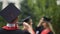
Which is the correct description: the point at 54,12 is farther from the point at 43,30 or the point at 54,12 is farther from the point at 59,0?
the point at 43,30

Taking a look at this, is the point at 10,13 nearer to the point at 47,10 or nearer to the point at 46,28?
the point at 46,28

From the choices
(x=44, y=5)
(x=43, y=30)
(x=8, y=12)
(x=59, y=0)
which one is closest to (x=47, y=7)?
(x=44, y=5)

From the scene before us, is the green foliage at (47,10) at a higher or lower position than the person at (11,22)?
higher

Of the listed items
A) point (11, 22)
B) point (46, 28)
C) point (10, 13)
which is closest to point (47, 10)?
point (46, 28)

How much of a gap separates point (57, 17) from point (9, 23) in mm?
5249

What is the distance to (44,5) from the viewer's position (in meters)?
11.1

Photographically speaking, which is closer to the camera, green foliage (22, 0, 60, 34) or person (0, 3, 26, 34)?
person (0, 3, 26, 34)

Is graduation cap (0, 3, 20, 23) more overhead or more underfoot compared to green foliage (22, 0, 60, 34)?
more underfoot

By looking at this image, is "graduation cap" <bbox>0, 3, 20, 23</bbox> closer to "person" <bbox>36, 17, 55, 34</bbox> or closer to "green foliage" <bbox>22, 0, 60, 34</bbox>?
"person" <bbox>36, 17, 55, 34</bbox>

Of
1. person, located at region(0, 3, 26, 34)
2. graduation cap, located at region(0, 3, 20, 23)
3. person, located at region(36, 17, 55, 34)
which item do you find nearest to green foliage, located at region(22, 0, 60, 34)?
person, located at region(36, 17, 55, 34)

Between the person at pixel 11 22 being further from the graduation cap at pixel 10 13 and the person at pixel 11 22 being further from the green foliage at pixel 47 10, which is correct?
the green foliage at pixel 47 10

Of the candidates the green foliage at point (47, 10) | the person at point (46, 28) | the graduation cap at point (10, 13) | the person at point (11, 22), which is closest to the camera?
the person at point (11, 22)

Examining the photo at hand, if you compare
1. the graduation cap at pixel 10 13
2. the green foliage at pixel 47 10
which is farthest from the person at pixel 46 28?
the green foliage at pixel 47 10

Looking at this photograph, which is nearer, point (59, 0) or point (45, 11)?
point (45, 11)
